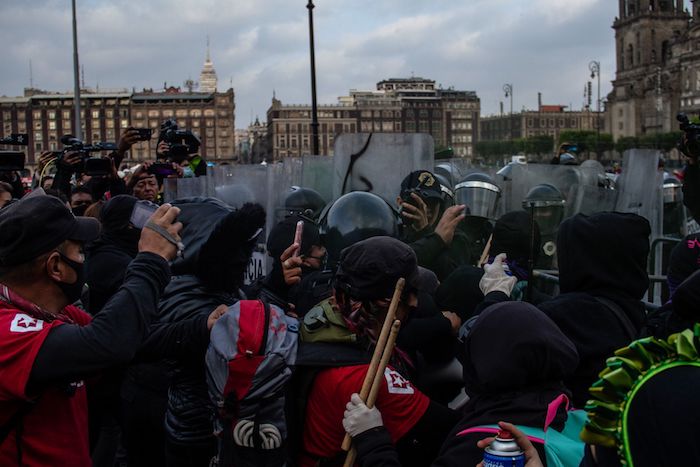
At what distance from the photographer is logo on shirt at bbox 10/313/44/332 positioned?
219cm

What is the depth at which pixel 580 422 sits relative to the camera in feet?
5.72

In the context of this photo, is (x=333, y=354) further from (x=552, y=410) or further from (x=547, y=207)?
(x=547, y=207)

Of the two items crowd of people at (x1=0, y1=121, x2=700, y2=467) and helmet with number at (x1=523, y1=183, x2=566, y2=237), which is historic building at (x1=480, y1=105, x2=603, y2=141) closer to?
helmet with number at (x1=523, y1=183, x2=566, y2=237)

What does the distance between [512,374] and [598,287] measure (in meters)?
0.89

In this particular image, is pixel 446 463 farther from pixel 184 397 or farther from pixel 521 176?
pixel 521 176

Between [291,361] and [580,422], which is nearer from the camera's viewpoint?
[580,422]

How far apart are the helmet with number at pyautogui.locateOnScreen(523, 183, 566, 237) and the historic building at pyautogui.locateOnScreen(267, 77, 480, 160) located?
122236 millimetres

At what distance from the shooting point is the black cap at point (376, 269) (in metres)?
2.54

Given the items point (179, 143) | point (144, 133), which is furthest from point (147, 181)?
point (179, 143)

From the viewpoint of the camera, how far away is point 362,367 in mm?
2438

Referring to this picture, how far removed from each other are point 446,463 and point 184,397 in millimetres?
1228

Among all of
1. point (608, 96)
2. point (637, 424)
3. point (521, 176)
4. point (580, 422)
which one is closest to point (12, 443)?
point (580, 422)

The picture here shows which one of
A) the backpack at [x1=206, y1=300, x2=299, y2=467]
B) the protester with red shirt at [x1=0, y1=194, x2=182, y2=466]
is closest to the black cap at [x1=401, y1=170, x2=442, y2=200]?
the backpack at [x1=206, y1=300, x2=299, y2=467]

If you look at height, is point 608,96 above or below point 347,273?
above
